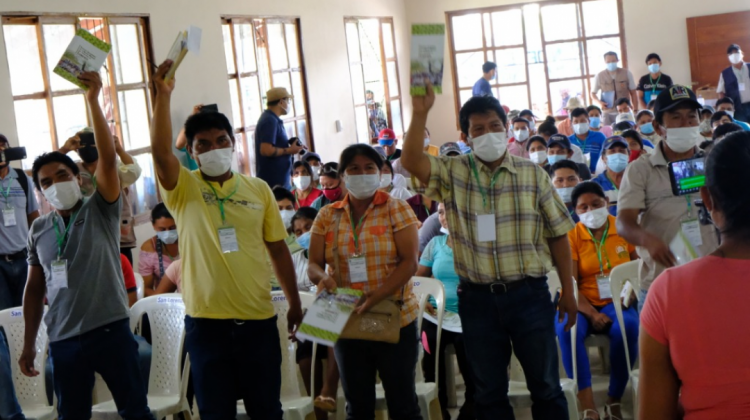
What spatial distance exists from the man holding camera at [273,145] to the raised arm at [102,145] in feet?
14.9

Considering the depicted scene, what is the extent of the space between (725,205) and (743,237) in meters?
0.06

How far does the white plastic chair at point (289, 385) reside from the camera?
3.69m

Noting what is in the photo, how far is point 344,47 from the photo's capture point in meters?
11.2

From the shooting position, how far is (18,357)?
13.3ft

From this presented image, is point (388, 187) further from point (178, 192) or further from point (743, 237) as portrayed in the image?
point (743, 237)

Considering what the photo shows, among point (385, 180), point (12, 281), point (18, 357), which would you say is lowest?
point (18, 357)

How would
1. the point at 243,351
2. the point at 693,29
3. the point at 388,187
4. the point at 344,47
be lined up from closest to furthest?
the point at 243,351 < the point at 388,187 < the point at 344,47 < the point at 693,29

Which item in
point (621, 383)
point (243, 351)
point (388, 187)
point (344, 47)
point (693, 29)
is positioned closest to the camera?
point (243, 351)

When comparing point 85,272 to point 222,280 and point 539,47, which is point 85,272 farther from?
point 539,47

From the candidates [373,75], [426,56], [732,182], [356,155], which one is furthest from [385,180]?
[373,75]

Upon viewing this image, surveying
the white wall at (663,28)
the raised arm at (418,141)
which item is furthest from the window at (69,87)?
the white wall at (663,28)

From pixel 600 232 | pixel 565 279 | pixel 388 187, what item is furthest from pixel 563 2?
pixel 565 279

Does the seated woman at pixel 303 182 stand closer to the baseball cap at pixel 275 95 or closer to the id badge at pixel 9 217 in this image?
the baseball cap at pixel 275 95

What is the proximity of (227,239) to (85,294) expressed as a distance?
0.62 meters
